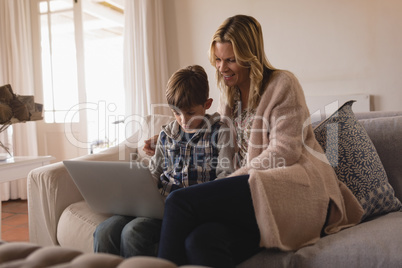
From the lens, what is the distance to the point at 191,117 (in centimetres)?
153

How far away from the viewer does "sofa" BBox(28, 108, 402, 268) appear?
118 centimetres

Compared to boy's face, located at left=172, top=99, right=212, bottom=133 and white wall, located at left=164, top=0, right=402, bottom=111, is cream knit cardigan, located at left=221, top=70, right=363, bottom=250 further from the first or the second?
white wall, located at left=164, top=0, right=402, bottom=111

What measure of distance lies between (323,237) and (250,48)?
75cm

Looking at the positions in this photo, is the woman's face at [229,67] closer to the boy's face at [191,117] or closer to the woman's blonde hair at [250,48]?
the woman's blonde hair at [250,48]

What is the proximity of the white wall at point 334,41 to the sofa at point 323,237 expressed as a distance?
110 cm

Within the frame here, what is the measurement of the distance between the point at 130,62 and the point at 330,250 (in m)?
2.85

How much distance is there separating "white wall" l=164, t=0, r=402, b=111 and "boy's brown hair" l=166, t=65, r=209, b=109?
5.61ft

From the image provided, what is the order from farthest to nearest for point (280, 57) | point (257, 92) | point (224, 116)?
point (280, 57) → point (224, 116) → point (257, 92)

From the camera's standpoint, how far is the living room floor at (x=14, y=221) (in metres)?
2.83

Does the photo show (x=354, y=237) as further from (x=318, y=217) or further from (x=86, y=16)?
(x=86, y=16)

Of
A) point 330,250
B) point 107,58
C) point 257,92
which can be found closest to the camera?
point 330,250

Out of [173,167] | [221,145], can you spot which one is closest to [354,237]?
[221,145]

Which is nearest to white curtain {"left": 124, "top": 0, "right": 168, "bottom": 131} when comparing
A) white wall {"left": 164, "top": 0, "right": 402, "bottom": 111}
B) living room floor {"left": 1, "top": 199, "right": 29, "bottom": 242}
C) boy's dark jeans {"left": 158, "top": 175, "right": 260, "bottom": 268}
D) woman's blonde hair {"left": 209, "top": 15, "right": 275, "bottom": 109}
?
white wall {"left": 164, "top": 0, "right": 402, "bottom": 111}

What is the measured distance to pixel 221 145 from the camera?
5.01ft
